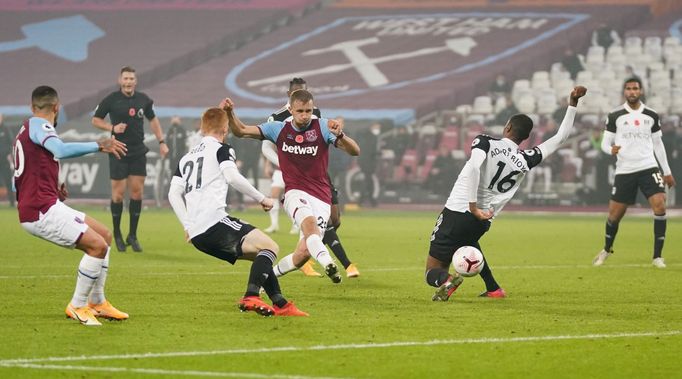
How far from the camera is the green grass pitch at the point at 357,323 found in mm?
7984

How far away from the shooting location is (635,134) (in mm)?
16125

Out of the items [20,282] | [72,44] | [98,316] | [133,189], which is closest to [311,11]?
[72,44]

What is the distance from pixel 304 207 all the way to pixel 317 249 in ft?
2.30

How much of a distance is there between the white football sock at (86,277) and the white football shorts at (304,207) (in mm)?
2571

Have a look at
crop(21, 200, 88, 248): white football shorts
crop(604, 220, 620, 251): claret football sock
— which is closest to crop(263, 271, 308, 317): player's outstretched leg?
crop(21, 200, 88, 248): white football shorts

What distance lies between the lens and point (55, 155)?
9.51 m

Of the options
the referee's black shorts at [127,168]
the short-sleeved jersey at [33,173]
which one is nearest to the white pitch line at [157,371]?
the short-sleeved jersey at [33,173]

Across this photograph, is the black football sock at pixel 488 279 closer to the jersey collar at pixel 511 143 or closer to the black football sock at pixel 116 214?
the jersey collar at pixel 511 143

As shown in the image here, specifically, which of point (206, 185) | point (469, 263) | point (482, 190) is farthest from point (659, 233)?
point (206, 185)

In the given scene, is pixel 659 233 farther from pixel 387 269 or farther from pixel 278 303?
pixel 278 303

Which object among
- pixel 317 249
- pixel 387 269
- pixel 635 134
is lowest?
pixel 387 269

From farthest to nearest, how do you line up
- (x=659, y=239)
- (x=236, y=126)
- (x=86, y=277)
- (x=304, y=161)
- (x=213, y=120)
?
(x=659, y=239) → (x=304, y=161) → (x=236, y=126) → (x=213, y=120) → (x=86, y=277)

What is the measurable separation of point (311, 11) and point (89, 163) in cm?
1457

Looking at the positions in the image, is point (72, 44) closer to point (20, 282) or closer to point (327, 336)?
point (20, 282)
